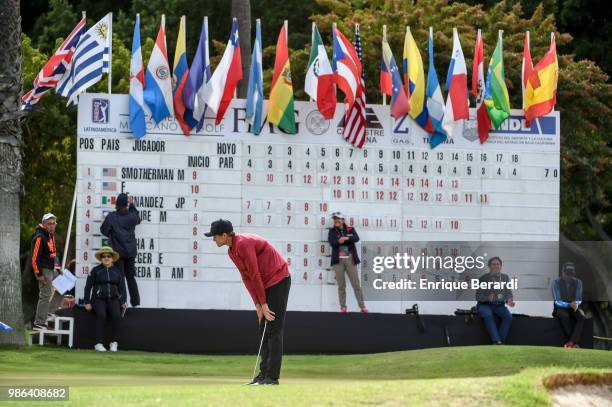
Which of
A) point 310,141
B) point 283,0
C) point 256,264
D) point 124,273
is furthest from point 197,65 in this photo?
point 283,0

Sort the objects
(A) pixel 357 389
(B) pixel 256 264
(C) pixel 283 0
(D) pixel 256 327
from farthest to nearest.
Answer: (C) pixel 283 0 → (D) pixel 256 327 → (B) pixel 256 264 → (A) pixel 357 389

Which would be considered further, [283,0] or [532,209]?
[283,0]

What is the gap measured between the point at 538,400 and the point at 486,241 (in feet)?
41.9

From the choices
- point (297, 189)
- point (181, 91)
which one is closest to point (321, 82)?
point (297, 189)

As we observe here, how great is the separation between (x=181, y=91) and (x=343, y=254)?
161 inches

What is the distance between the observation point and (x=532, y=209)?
24984 mm

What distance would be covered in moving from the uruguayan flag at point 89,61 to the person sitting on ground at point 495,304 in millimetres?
7733

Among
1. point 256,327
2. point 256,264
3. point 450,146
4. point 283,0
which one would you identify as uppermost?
point 283,0

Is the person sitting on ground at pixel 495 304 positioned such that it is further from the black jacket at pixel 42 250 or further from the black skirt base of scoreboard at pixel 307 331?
the black jacket at pixel 42 250

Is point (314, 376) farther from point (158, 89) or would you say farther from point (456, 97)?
point (456, 97)

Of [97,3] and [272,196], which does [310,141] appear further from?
[97,3]

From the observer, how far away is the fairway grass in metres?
11.6

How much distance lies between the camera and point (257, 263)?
1419cm

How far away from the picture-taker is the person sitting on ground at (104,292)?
2252cm
